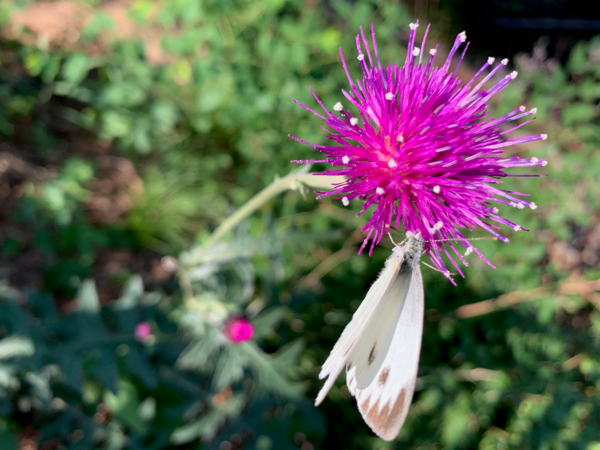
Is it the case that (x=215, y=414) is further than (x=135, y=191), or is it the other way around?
(x=135, y=191)

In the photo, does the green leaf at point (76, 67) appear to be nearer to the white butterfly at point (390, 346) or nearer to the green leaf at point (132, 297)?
the green leaf at point (132, 297)

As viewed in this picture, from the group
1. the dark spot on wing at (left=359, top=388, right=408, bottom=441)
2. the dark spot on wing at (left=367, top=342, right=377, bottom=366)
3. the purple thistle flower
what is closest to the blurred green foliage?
the dark spot on wing at (left=367, top=342, right=377, bottom=366)

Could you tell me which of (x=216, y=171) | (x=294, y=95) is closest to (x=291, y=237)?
(x=294, y=95)

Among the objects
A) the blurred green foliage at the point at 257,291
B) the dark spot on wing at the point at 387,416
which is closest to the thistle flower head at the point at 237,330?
the blurred green foliage at the point at 257,291

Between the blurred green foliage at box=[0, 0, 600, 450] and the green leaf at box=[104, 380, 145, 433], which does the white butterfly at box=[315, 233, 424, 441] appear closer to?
the blurred green foliage at box=[0, 0, 600, 450]

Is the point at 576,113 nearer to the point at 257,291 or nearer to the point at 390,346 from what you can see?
the point at 390,346

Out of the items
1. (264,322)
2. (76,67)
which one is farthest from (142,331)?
(76,67)

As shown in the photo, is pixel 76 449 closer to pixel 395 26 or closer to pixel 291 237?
pixel 291 237
